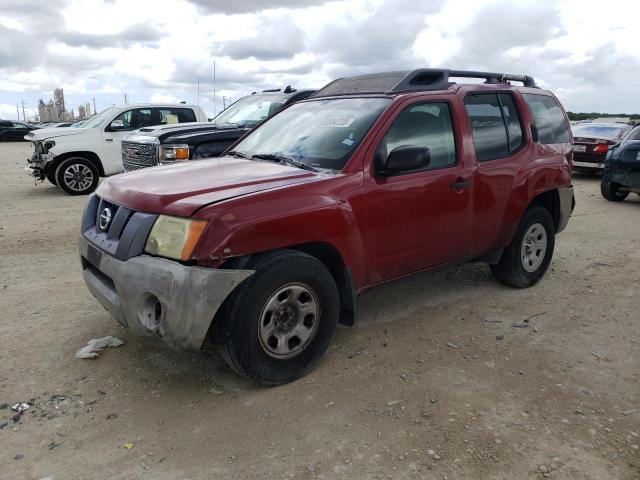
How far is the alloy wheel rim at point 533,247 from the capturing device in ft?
16.6

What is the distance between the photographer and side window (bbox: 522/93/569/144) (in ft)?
16.8

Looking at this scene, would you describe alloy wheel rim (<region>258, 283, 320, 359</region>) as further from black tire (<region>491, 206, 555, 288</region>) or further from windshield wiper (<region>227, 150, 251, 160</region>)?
black tire (<region>491, 206, 555, 288</region>)

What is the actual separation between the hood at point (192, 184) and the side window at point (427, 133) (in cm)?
71

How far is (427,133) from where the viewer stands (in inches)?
160

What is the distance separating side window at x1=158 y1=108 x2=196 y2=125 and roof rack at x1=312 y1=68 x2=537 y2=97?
7.02m

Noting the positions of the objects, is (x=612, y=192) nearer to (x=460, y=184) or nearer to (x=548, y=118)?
(x=548, y=118)

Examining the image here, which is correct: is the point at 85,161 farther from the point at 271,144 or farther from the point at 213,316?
the point at 213,316

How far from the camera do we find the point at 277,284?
3.11m

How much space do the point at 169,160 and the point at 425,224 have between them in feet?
15.8

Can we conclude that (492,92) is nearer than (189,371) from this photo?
No

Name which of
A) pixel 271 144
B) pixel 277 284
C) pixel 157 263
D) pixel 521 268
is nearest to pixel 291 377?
pixel 277 284

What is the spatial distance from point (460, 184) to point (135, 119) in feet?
29.3

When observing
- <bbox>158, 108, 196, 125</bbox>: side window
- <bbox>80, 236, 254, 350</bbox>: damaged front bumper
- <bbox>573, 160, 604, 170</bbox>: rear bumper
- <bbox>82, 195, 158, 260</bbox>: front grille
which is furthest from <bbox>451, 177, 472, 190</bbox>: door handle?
<bbox>573, 160, 604, 170</bbox>: rear bumper

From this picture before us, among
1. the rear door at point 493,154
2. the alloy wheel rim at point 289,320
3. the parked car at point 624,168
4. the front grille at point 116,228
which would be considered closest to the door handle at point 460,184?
the rear door at point 493,154
